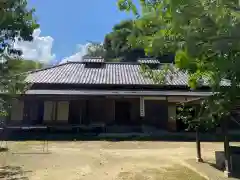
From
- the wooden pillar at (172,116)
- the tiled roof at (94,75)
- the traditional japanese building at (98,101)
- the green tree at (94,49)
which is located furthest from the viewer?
the green tree at (94,49)

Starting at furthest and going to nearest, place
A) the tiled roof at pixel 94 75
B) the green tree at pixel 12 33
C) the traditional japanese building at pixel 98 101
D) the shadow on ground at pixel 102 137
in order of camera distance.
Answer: the tiled roof at pixel 94 75 → the traditional japanese building at pixel 98 101 → the shadow on ground at pixel 102 137 → the green tree at pixel 12 33

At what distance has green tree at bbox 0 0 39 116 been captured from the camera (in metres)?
6.02

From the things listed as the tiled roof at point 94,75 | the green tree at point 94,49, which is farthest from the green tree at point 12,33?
the green tree at point 94,49

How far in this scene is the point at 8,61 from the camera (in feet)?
22.9

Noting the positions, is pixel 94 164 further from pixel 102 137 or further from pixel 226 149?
pixel 102 137

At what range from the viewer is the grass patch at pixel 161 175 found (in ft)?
22.9

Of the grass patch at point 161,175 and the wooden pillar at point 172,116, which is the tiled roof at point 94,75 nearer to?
the wooden pillar at point 172,116

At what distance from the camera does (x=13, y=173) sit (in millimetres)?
7363

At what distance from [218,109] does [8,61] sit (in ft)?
18.4

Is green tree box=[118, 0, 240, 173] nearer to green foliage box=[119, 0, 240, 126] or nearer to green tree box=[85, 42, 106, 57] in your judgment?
green foliage box=[119, 0, 240, 126]

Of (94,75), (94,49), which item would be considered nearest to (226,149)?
(94,75)

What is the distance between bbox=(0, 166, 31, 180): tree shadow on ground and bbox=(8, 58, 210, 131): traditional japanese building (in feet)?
32.9

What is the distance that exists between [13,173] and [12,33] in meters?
3.95

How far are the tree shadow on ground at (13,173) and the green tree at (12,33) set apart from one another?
194 cm
